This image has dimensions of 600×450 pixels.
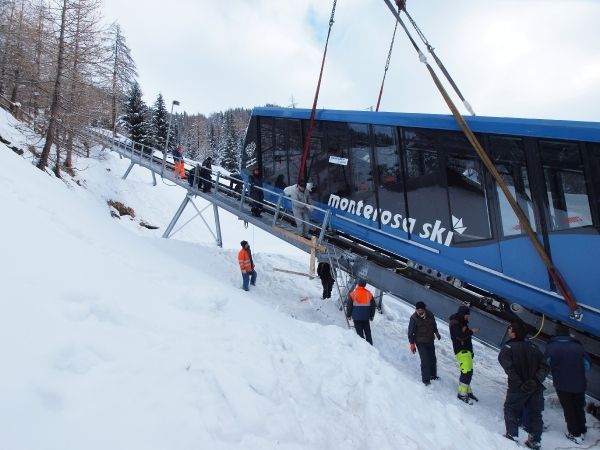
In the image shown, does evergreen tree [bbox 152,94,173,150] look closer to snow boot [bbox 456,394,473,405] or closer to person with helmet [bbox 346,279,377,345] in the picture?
person with helmet [bbox 346,279,377,345]

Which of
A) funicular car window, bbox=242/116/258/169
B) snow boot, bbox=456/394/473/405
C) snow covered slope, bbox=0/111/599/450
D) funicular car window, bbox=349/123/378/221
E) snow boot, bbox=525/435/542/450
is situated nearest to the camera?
snow covered slope, bbox=0/111/599/450

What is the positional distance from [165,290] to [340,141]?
5592 millimetres

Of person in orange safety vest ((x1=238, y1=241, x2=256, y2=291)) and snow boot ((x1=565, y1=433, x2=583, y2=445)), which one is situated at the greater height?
person in orange safety vest ((x1=238, y1=241, x2=256, y2=291))

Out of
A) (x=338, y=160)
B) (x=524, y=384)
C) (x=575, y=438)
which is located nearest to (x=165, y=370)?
(x=524, y=384)

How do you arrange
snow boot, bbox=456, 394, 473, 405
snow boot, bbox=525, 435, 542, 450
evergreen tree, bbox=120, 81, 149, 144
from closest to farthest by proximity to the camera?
snow boot, bbox=525, 435, 542, 450
snow boot, bbox=456, 394, 473, 405
evergreen tree, bbox=120, 81, 149, 144

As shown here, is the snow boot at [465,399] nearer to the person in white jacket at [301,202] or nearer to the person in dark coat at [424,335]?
the person in dark coat at [424,335]

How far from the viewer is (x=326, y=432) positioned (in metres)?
3.82

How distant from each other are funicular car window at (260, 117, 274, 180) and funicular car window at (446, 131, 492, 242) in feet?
18.8

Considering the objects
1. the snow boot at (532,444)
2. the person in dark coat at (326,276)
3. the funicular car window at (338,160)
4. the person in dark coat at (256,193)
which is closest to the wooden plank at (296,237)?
the funicular car window at (338,160)

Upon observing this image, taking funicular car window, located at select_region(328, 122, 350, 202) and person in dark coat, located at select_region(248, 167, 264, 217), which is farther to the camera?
person in dark coat, located at select_region(248, 167, 264, 217)

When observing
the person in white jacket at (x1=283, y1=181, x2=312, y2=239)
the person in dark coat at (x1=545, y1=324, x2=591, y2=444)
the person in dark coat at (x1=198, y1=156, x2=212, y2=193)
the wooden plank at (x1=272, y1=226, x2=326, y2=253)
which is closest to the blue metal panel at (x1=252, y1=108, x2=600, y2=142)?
the person in white jacket at (x1=283, y1=181, x2=312, y2=239)

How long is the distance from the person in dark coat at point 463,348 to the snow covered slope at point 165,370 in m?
0.26

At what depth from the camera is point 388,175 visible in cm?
806

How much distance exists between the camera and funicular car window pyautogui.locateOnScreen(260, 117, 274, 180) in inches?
454
